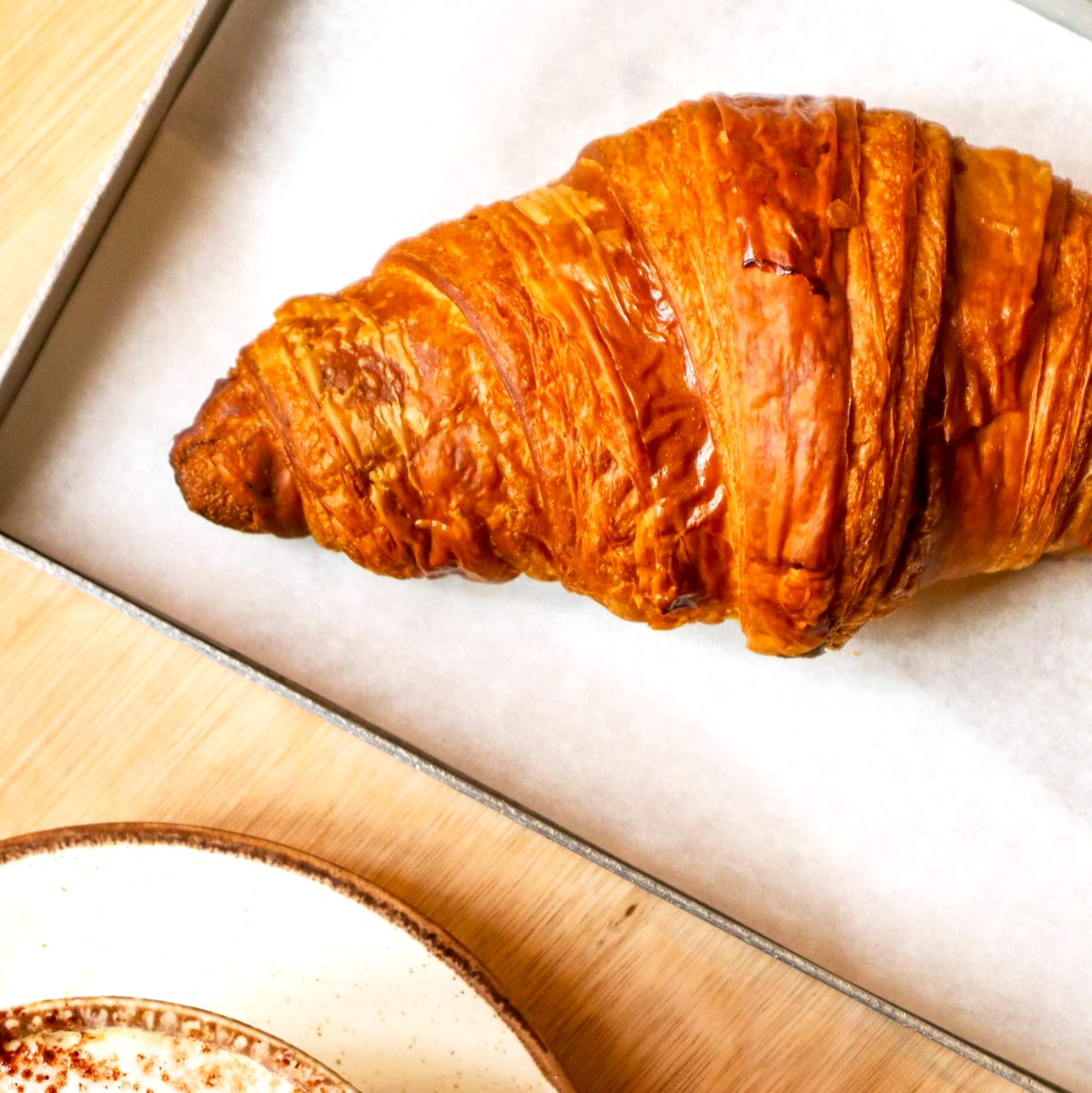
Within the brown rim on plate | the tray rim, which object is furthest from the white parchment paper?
the brown rim on plate

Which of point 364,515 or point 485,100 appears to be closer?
point 364,515

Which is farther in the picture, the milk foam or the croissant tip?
the croissant tip

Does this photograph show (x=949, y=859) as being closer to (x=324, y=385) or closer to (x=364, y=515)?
(x=364, y=515)

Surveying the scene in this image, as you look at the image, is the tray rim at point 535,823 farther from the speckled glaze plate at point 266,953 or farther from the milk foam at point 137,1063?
the milk foam at point 137,1063

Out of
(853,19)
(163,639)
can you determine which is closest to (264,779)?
(163,639)

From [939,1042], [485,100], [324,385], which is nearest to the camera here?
[324,385]

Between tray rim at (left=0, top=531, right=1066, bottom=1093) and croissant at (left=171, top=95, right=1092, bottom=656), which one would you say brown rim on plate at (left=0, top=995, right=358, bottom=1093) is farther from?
croissant at (left=171, top=95, right=1092, bottom=656)

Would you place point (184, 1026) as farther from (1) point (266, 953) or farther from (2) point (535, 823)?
(2) point (535, 823)

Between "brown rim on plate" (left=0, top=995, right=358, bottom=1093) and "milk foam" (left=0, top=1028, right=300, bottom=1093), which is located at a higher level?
"brown rim on plate" (left=0, top=995, right=358, bottom=1093)

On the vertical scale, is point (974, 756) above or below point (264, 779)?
above
